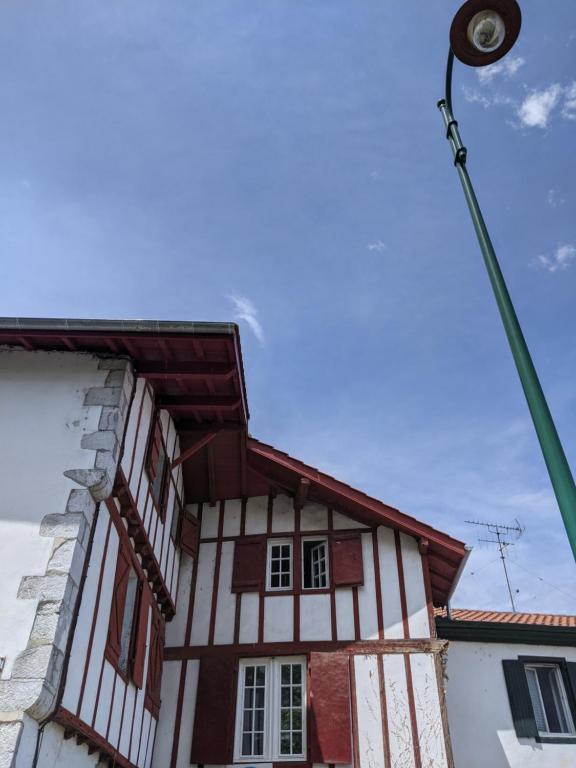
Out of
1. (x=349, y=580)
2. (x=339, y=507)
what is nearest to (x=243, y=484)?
(x=339, y=507)

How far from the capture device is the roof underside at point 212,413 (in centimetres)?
821

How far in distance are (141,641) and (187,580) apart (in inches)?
97.7

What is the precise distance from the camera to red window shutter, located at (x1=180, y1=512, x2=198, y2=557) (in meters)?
11.4

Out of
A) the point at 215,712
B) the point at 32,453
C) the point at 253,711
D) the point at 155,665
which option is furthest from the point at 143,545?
the point at 253,711

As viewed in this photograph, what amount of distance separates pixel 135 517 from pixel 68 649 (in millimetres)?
2272

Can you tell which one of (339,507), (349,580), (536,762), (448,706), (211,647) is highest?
(339,507)

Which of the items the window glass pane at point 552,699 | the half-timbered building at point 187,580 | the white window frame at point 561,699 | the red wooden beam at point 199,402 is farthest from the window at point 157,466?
the window glass pane at point 552,699

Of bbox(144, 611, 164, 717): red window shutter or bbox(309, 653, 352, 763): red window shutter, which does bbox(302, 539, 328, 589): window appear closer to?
bbox(309, 653, 352, 763): red window shutter

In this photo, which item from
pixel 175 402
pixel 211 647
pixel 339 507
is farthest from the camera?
pixel 339 507

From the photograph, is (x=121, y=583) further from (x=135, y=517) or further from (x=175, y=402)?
(x=175, y=402)

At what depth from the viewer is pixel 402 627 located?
399 inches

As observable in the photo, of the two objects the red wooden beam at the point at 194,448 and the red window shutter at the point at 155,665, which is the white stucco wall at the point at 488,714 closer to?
the red window shutter at the point at 155,665

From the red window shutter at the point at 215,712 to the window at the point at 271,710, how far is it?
0.16m

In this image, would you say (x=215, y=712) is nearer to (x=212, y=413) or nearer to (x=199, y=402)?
(x=212, y=413)
